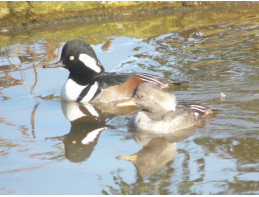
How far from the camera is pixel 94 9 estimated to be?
46.8ft

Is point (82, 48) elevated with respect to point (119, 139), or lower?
elevated

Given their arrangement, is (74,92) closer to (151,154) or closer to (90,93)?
(90,93)

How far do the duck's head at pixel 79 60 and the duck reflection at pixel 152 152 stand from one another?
102 inches

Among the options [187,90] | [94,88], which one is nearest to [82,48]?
[94,88]

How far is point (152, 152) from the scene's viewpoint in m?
6.08

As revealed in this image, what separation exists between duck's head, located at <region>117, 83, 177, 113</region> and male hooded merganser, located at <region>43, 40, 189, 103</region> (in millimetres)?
1771

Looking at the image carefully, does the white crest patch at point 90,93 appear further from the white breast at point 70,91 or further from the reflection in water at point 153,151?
the reflection in water at point 153,151

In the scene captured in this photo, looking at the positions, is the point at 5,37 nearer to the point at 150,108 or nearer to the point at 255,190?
the point at 150,108

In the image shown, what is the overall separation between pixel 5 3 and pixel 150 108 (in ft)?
26.3

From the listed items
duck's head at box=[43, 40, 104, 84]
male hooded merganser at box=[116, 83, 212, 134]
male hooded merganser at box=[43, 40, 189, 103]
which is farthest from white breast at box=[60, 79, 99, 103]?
male hooded merganser at box=[116, 83, 212, 134]

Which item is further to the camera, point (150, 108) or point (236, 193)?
point (150, 108)

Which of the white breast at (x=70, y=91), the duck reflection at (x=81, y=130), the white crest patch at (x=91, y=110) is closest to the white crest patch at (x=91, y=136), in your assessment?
the duck reflection at (x=81, y=130)

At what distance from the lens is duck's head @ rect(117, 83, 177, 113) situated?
22.7 ft

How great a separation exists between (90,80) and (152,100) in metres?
2.36
